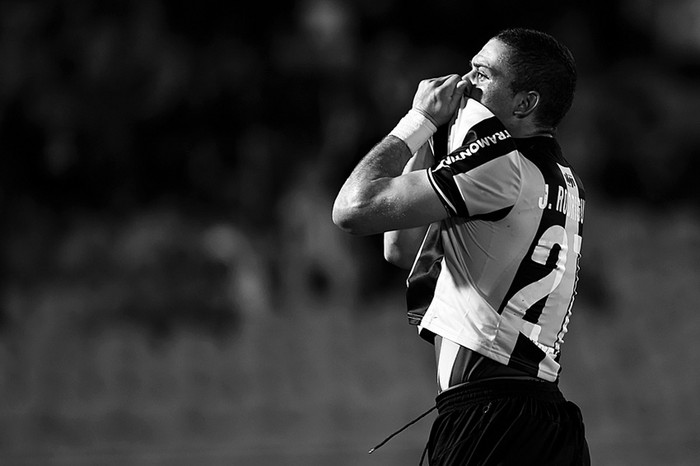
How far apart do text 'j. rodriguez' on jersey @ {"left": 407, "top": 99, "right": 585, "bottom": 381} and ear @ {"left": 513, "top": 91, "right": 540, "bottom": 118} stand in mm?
64

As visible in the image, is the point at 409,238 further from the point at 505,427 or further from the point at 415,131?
the point at 505,427

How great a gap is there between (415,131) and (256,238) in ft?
17.0

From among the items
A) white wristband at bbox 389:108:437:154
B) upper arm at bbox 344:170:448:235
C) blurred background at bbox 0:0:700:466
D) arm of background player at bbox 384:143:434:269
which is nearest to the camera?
upper arm at bbox 344:170:448:235

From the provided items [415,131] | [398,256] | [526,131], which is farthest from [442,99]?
[398,256]

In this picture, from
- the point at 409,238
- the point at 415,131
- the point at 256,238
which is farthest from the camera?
the point at 256,238

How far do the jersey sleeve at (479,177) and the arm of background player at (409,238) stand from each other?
0.33 metres

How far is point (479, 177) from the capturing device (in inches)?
83.0

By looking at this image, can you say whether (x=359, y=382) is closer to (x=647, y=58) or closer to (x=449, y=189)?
(x=647, y=58)

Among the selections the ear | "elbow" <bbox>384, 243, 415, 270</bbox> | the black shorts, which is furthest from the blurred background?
the ear

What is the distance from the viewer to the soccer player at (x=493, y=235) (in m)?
2.13

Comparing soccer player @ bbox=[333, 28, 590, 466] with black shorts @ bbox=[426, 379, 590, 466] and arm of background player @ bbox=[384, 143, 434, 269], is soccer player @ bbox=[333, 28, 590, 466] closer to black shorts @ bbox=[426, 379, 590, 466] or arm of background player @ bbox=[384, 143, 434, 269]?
black shorts @ bbox=[426, 379, 590, 466]

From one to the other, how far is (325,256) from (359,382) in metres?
0.98

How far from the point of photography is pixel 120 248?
7.38m

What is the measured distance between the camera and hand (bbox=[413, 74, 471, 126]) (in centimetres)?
226
